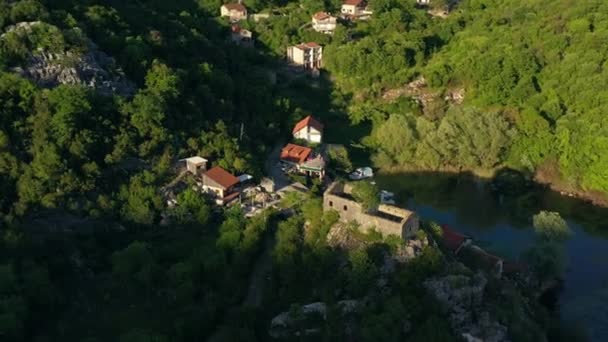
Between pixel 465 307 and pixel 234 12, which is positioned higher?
pixel 465 307

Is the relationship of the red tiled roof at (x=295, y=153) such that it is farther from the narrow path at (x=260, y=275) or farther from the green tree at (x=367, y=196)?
the green tree at (x=367, y=196)

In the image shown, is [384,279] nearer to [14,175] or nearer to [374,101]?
[14,175]

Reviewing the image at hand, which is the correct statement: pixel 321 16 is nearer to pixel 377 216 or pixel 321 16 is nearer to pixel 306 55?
pixel 306 55

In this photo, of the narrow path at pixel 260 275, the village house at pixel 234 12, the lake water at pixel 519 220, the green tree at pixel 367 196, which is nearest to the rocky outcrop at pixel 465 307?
the green tree at pixel 367 196

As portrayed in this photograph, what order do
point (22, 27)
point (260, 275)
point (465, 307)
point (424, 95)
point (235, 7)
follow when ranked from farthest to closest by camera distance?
point (235, 7) → point (424, 95) → point (22, 27) → point (260, 275) → point (465, 307)

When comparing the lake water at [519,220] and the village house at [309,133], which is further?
the village house at [309,133]

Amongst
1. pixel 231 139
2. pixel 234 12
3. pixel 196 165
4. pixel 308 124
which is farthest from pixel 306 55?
pixel 196 165

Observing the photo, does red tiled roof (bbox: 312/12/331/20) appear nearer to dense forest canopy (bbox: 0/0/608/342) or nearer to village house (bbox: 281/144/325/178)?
dense forest canopy (bbox: 0/0/608/342)

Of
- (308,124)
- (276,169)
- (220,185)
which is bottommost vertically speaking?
(276,169)
